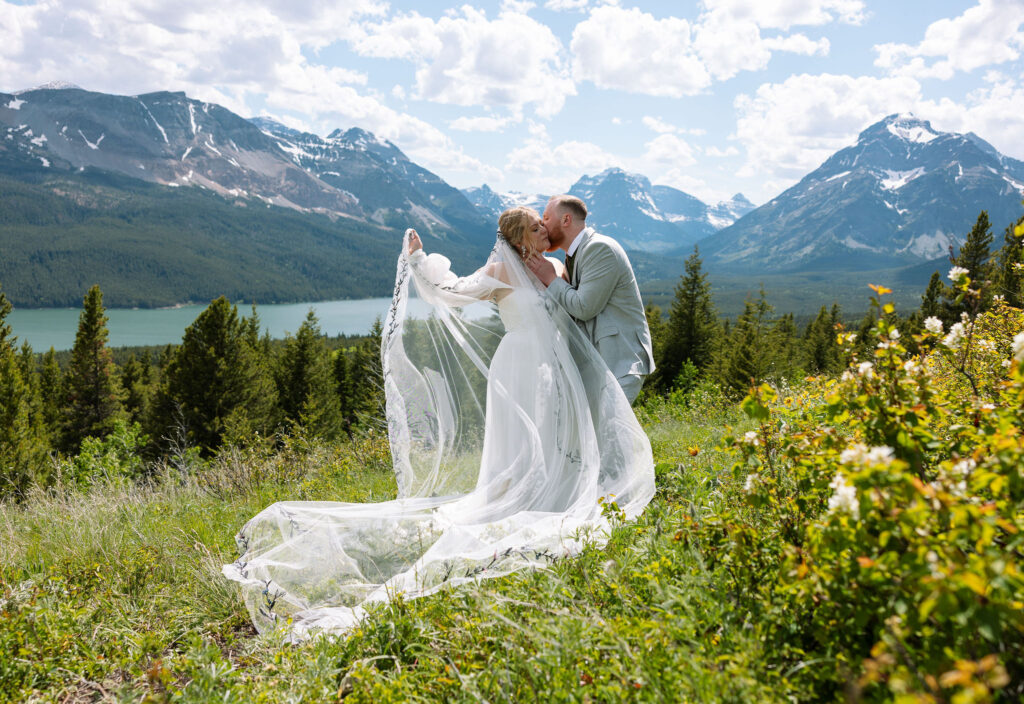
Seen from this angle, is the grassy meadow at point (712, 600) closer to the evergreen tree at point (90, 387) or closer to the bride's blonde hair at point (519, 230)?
the bride's blonde hair at point (519, 230)

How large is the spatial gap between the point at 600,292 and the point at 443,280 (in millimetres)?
1508

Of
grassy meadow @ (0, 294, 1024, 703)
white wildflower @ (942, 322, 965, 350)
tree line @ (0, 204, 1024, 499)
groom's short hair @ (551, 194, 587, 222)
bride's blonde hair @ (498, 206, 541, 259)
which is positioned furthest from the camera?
tree line @ (0, 204, 1024, 499)

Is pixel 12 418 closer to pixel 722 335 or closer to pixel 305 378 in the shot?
pixel 305 378

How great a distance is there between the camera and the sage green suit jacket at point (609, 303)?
4.80m

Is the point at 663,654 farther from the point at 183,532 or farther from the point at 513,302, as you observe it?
the point at 183,532

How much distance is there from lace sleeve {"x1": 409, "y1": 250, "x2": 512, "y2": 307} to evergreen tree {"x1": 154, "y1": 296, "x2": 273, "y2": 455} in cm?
2906

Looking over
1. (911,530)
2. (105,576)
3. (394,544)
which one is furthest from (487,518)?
(911,530)

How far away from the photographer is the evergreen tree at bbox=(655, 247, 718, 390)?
28.4m

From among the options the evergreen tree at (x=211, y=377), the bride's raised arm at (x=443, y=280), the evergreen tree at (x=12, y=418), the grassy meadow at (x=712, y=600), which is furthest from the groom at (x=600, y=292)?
the evergreen tree at (x=211, y=377)

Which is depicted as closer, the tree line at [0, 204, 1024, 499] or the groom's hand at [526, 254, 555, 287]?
the groom's hand at [526, 254, 555, 287]

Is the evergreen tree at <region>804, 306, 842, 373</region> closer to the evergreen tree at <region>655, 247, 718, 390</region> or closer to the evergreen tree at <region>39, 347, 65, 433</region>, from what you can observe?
the evergreen tree at <region>655, 247, 718, 390</region>

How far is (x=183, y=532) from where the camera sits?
4.35m

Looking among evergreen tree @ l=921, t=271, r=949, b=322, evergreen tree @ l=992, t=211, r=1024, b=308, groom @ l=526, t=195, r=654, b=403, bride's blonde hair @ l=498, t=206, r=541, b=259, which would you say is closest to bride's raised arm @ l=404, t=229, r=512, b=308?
bride's blonde hair @ l=498, t=206, r=541, b=259

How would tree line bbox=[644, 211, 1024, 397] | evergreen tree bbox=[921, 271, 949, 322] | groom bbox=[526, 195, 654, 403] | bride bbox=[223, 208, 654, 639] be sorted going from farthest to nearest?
1. evergreen tree bbox=[921, 271, 949, 322]
2. tree line bbox=[644, 211, 1024, 397]
3. groom bbox=[526, 195, 654, 403]
4. bride bbox=[223, 208, 654, 639]
